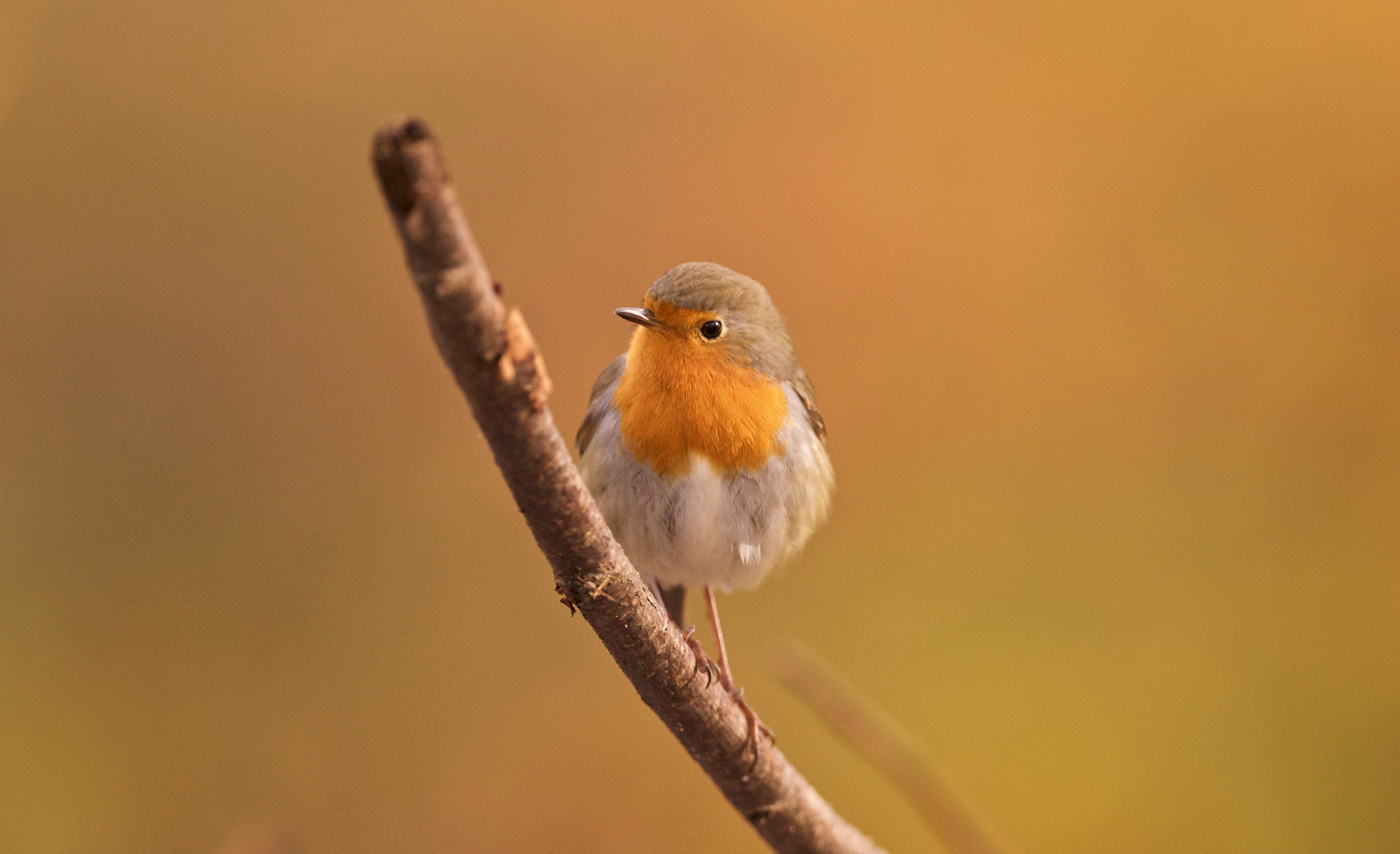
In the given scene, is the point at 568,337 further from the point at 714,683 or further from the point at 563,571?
the point at 563,571

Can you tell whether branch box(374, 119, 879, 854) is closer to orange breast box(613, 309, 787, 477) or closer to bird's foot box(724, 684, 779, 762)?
bird's foot box(724, 684, 779, 762)

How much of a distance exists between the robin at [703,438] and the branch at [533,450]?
0.98ft

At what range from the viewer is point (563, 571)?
1371mm

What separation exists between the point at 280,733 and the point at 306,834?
371mm

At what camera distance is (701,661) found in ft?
6.20

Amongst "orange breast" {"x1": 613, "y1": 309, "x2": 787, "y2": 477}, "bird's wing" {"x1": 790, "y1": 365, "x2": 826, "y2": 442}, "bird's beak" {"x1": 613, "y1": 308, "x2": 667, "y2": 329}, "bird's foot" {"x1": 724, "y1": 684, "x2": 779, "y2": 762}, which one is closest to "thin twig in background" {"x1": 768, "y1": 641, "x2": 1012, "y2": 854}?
"bird's foot" {"x1": 724, "y1": 684, "x2": 779, "y2": 762}

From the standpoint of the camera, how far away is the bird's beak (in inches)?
84.0

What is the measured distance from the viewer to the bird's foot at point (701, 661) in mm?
1842

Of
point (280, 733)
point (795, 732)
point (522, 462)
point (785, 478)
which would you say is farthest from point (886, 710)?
point (522, 462)

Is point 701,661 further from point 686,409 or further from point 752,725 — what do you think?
point 686,409

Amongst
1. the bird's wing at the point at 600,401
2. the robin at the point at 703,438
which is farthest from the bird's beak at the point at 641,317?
the bird's wing at the point at 600,401

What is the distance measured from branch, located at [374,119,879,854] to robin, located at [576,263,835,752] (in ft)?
0.98

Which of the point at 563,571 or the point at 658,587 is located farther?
the point at 658,587

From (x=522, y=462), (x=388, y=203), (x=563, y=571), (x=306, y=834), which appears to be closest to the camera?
(x=388, y=203)
